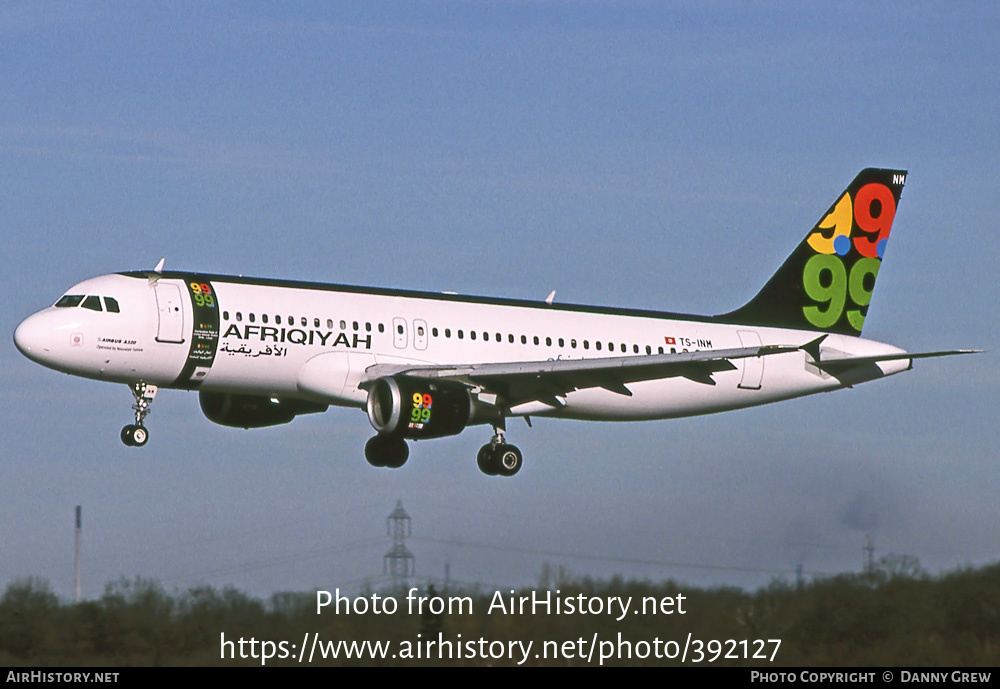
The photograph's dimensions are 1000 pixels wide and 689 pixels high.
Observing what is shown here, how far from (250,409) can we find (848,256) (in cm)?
2008

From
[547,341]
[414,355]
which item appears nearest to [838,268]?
[547,341]

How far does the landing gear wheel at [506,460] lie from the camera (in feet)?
154

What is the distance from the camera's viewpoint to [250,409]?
153 feet

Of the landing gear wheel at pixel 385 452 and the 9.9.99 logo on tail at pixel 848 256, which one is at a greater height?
the 9.9.99 logo on tail at pixel 848 256

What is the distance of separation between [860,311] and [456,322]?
1528 centimetres

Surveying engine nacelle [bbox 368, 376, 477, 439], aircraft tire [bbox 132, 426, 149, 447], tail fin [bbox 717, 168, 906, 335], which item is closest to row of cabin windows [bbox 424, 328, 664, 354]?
engine nacelle [bbox 368, 376, 477, 439]

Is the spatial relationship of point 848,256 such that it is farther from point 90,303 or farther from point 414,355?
point 90,303

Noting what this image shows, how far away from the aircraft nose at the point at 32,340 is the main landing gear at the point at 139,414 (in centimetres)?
256

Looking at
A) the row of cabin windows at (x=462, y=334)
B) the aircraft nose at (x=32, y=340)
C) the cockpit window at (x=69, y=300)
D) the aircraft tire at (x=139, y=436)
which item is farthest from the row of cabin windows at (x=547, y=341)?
the aircraft nose at (x=32, y=340)

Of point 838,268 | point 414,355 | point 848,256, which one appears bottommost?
point 414,355

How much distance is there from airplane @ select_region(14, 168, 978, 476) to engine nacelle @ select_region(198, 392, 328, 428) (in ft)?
0.16

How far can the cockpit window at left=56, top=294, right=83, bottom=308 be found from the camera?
42094 mm

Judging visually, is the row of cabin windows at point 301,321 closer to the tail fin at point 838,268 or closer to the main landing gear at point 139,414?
the main landing gear at point 139,414
